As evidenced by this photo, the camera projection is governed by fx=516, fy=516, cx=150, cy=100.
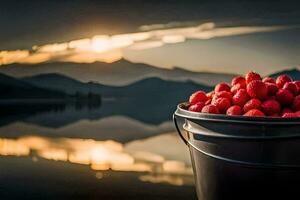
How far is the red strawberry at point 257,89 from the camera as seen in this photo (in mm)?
1573

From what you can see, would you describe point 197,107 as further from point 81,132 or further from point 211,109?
point 81,132

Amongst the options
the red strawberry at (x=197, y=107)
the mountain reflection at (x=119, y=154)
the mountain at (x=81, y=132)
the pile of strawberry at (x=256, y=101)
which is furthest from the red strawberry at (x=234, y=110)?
the mountain at (x=81, y=132)

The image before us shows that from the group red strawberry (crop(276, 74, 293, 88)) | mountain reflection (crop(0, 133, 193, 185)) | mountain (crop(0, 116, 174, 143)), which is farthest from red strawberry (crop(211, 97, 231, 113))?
mountain (crop(0, 116, 174, 143))

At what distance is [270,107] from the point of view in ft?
5.04

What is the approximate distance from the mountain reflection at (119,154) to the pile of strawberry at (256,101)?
192 cm

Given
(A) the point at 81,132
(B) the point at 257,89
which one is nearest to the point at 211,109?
(B) the point at 257,89

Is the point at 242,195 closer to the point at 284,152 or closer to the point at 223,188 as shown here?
the point at 223,188

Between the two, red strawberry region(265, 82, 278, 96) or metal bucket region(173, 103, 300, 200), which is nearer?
metal bucket region(173, 103, 300, 200)

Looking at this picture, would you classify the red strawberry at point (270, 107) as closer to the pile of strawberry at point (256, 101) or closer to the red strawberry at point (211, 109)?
the pile of strawberry at point (256, 101)

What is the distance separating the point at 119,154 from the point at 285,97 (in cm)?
357

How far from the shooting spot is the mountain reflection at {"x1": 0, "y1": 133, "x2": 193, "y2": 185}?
12.8 ft

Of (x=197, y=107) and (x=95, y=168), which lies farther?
(x=95, y=168)

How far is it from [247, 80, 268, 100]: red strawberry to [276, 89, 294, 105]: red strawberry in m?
0.04

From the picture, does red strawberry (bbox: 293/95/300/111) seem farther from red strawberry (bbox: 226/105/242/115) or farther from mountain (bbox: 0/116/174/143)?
A: mountain (bbox: 0/116/174/143)
